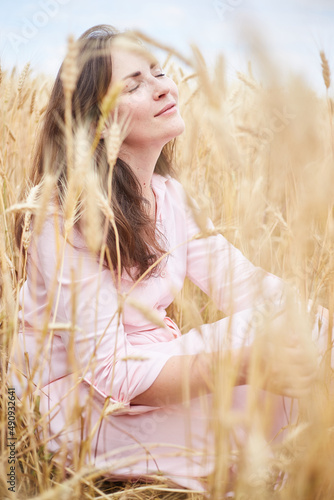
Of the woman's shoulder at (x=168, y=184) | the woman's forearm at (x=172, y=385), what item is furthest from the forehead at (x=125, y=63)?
the woman's forearm at (x=172, y=385)

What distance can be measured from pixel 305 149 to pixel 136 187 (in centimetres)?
76

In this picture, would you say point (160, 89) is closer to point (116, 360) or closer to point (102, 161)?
point (102, 161)

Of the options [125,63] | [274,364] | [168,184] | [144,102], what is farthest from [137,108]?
[274,364]

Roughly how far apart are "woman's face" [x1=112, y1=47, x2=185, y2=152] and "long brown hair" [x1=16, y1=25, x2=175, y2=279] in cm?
5

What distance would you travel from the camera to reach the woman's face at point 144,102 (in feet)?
3.38

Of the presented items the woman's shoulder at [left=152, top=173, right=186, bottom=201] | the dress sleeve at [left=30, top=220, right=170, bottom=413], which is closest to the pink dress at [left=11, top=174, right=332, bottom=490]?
the dress sleeve at [left=30, top=220, right=170, bottom=413]

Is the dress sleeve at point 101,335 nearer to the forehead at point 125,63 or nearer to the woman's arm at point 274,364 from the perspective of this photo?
the woman's arm at point 274,364

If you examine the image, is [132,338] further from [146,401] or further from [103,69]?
[103,69]

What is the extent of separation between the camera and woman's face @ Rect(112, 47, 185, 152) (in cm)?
103

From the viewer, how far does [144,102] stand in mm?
1029

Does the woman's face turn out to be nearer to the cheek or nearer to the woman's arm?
the cheek

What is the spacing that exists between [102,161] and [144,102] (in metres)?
0.17

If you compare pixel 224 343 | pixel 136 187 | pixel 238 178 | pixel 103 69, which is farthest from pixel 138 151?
pixel 224 343

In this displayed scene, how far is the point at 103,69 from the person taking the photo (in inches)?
42.9
